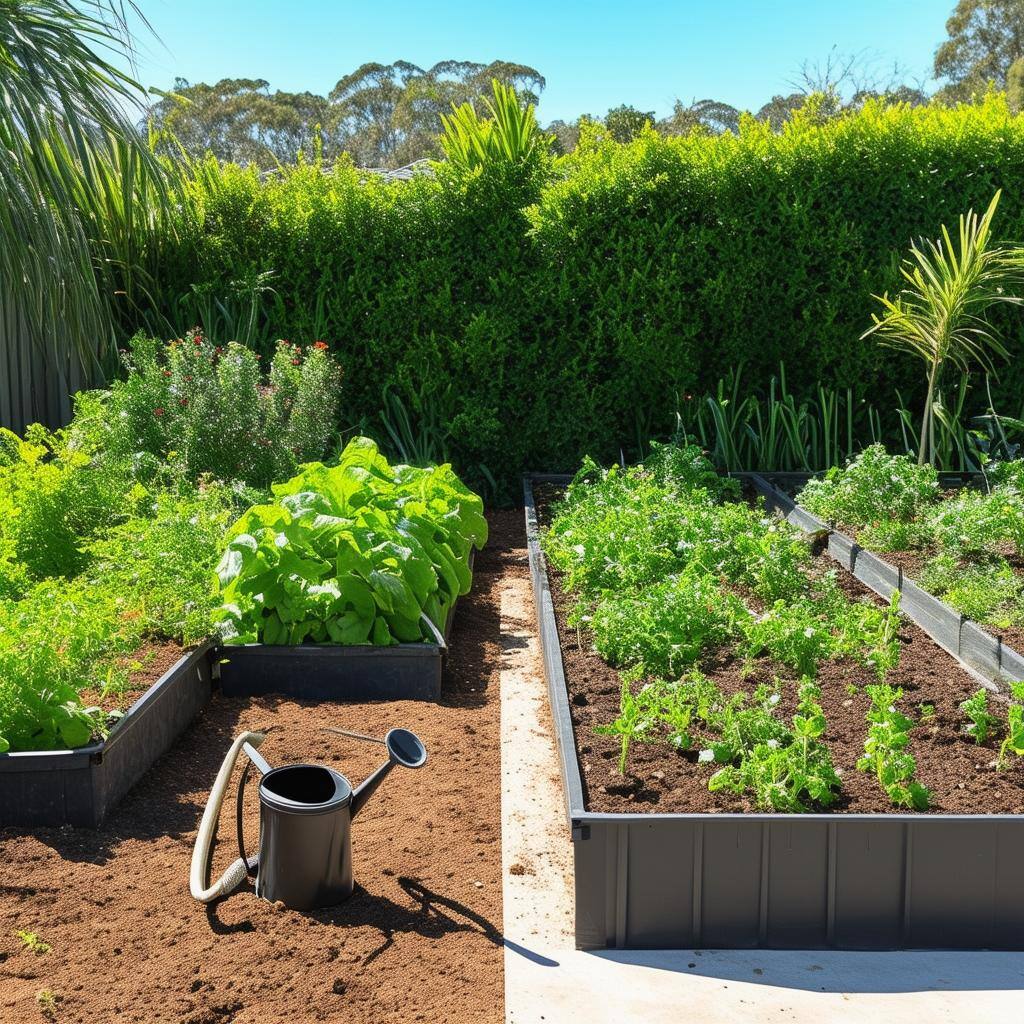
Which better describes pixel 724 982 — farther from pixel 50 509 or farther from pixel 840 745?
pixel 50 509

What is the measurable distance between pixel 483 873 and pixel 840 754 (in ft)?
3.65

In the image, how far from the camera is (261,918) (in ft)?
8.38

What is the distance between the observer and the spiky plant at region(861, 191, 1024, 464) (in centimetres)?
666

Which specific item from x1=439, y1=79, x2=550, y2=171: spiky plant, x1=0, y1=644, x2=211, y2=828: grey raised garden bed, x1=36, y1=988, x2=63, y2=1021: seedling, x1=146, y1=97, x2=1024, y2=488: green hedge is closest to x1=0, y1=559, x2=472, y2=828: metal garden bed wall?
x1=0, y1=644, x2=211, y2=828: grey raised garden bed

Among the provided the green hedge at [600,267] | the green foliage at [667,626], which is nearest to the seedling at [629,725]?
the green foliage at [667,626]

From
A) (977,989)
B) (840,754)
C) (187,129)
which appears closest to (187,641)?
Answer: (840,754)

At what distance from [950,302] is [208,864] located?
19.0ft

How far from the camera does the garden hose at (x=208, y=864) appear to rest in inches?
98.6

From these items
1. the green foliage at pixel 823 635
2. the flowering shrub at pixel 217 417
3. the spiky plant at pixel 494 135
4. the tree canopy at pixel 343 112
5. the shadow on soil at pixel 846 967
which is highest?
the tree canopy at pixel 343 112

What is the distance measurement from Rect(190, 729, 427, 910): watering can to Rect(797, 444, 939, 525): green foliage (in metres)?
3.79

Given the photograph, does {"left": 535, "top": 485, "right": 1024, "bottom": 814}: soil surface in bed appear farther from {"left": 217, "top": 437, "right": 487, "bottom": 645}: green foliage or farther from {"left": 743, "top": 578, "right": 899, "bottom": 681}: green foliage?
{"left": 217, "top": 437, "right": 487, "bottom": 645}: green foliage

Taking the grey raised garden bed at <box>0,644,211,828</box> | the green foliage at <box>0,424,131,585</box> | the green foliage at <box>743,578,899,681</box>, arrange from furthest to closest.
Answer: the green foliage at <box>0,424,131,585</box> → the green foliage at <box>743,578,899,681</box> → the grey raised garden bed at <box>0,644,211,828</box>

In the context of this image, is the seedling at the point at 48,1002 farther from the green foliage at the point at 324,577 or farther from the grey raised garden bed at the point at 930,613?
the grey raised garden bed at the point at 930,613

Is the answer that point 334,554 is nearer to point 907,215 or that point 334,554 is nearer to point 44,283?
point 44,283
